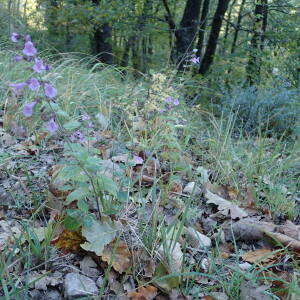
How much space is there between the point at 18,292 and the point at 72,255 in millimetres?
282

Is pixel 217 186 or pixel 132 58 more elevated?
pixel 132 58

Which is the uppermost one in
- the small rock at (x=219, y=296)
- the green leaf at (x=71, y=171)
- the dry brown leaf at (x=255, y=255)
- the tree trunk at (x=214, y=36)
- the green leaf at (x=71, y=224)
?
the tree trunk at (x=214, y=36)

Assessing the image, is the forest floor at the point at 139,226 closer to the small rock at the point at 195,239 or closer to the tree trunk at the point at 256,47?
the small rock at the point at 195,239

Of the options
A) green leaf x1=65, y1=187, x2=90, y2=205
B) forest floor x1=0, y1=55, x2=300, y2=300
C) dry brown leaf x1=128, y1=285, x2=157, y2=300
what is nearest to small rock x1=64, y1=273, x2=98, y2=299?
forest floor x1=0, y1=55, x2=300, y2=300

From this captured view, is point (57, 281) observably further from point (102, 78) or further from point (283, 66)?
point (283, 66)

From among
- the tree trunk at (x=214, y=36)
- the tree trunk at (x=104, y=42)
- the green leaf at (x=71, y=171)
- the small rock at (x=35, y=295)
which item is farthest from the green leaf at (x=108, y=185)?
the tree trunk at (x=104, y=42)

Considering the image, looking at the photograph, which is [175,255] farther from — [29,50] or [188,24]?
[188,24]

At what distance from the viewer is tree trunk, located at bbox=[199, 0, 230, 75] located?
7820mm

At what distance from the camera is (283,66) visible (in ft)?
20.9

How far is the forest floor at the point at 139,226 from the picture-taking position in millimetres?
1283

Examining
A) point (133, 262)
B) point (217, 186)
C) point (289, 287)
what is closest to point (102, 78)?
point (217, 186)

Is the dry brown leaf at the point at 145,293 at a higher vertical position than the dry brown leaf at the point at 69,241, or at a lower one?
lower

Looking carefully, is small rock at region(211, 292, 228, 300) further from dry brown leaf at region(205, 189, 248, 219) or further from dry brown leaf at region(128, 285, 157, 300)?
dry brown leaf at region(205, 189, 248, 219)

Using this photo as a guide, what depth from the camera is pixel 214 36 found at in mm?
8242
